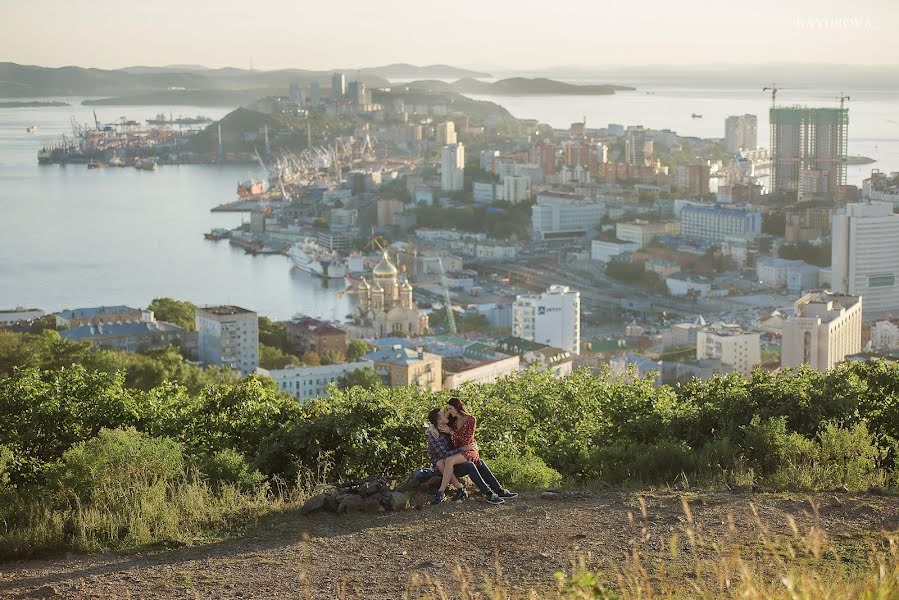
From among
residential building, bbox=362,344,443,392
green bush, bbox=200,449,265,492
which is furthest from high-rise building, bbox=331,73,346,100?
green bush, bbox=200,449,265,492

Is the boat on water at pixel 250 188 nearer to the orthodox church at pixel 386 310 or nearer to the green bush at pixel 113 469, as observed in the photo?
the orthodox church at pixel 386 310

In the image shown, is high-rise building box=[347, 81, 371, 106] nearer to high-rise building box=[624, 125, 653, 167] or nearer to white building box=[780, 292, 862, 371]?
high-rise building box=[624, 125, 653, 167]

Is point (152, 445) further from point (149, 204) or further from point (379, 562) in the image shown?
point (149, 204)

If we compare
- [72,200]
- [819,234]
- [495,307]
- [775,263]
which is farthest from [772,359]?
[72,200]

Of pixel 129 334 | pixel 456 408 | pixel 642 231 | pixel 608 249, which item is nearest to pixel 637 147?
pixel 642 231

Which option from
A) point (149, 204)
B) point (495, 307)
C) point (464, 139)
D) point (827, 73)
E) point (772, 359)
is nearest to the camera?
point (772, 359)

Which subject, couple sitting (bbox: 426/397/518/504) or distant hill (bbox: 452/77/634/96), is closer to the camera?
couple sitting (bbox: 426/397/518/504)
